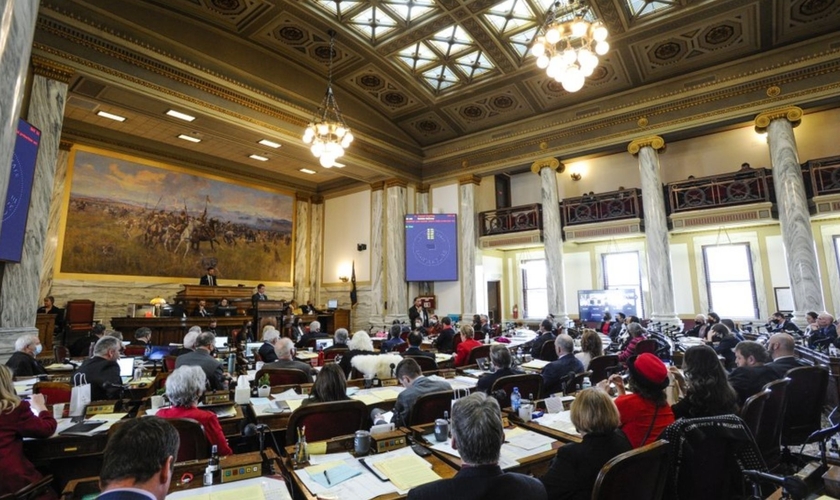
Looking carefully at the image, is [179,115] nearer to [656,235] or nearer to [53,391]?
[53,391]

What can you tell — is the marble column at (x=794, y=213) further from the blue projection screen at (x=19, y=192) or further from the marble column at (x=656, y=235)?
the blue projection screen at (x=19, y=192)

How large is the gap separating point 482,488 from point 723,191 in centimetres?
1094

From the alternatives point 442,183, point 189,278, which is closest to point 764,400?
point 442,183

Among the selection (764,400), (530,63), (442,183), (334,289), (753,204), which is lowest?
(764,400)

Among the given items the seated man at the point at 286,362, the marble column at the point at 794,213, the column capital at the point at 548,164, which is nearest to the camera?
the seated man at the point at 286,362

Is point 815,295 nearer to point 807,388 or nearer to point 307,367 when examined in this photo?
point 807,388

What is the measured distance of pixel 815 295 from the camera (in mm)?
8133

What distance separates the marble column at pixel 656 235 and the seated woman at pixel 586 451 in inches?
354

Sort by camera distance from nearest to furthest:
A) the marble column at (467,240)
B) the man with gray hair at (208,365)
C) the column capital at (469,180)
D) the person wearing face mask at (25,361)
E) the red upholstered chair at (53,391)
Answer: the red upholstered chair at (53,391), the man with gray hair at (208,365), the person wearing face mask at (25,361), the marble column at (467,240), the column capital at (469,180)

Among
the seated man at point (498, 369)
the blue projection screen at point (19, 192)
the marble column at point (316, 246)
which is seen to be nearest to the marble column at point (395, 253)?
the marble column at point (316, 246)

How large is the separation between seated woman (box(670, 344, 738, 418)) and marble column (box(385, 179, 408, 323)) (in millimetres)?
10069

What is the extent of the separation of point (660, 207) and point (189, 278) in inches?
494

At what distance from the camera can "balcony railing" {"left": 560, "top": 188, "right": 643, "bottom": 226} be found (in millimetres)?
10641

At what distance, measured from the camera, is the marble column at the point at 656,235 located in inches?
380
